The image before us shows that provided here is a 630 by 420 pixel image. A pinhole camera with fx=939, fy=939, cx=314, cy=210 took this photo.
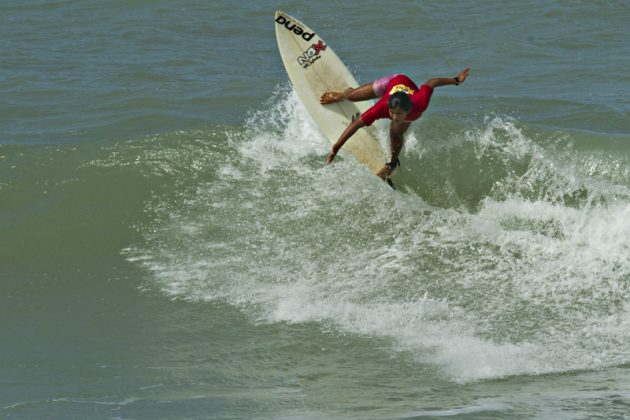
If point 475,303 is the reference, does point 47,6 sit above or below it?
above

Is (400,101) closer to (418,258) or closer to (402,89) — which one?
(402,89)

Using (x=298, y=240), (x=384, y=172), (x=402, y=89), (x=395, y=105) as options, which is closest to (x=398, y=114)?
(x=395, y=105)

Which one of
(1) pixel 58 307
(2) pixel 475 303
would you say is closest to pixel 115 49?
(1) pixel 58 307

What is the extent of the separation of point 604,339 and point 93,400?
12.1ft

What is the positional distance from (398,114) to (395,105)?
0.15 metres

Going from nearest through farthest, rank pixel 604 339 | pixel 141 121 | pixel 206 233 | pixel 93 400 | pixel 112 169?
pixel 93 400
pixel 604 339
pixel 206 233
pixel 112 169
pixel 141 121

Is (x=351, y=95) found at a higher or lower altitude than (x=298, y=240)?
higher

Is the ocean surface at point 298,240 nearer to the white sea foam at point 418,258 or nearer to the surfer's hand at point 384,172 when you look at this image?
the white sea foam at point 418,258

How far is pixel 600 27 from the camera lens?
16.1 metres

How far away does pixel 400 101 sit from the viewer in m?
8.51

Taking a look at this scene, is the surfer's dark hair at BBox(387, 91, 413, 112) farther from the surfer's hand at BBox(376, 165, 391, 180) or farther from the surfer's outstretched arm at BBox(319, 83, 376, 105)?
the surfer's hand at BBox(376, 165, 391, 180)

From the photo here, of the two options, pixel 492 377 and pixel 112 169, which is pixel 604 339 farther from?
pixel 112 169

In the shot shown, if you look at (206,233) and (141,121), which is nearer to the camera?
(206,233)

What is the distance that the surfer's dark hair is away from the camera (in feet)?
27.9
